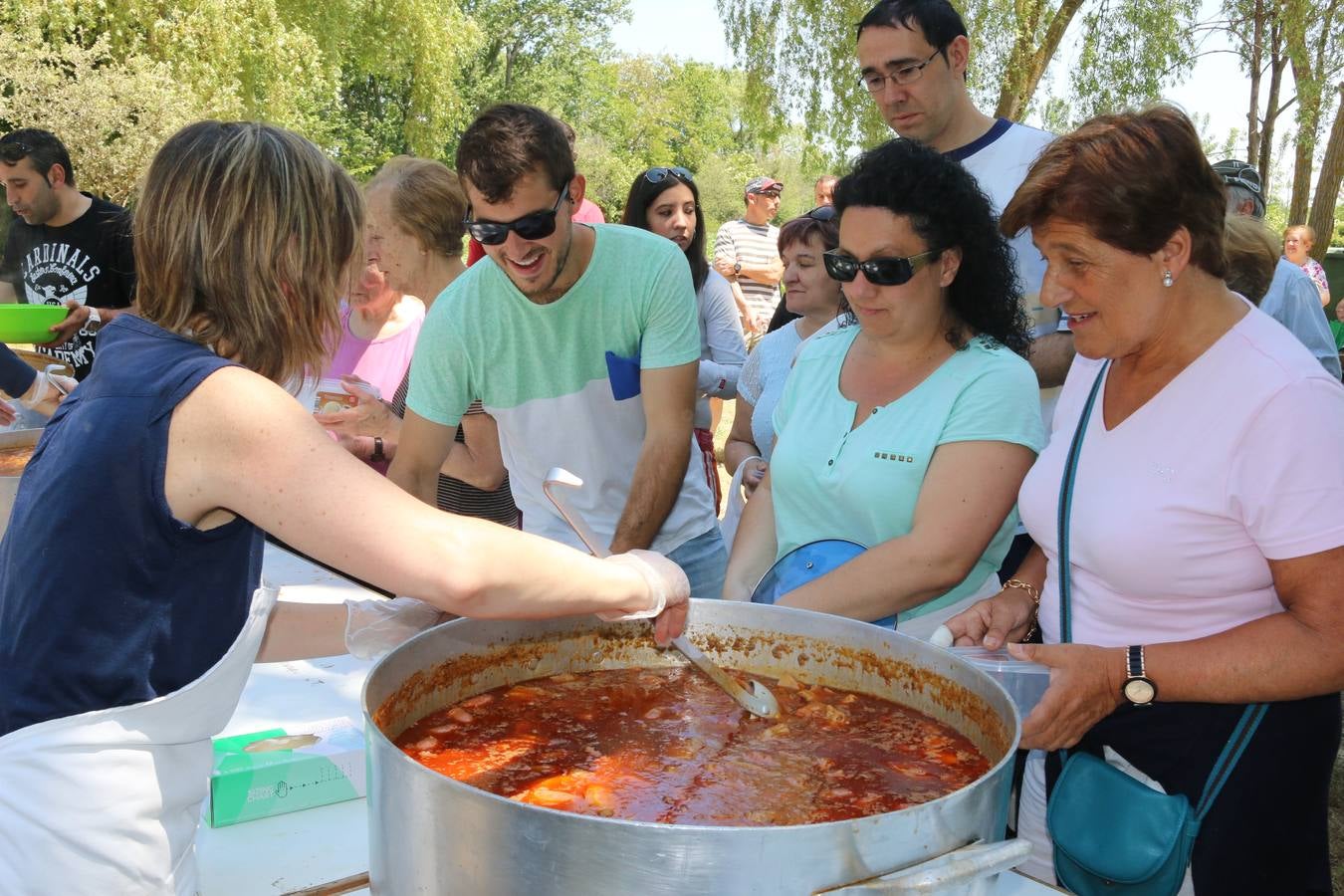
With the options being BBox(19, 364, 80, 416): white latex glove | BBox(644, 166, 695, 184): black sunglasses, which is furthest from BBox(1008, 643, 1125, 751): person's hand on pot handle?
BBox(644, 166, 695, 184): black sunglasses

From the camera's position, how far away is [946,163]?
2.28 meters

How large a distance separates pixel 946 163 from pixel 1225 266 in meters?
0.69

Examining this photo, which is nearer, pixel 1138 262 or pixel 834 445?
pixel 1138 262

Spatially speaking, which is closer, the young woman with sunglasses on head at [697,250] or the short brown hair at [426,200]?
the short brown hair at [426,200]

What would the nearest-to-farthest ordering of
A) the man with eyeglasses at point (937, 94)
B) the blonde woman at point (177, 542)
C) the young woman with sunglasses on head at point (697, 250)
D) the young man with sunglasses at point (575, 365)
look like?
the blonde woman at point (177, 542)
the young man with sunglasses at point (575, 365)
the man with eyeglasses at point (937, 94)
the young woman with sunglasses on head at point (697, 250)

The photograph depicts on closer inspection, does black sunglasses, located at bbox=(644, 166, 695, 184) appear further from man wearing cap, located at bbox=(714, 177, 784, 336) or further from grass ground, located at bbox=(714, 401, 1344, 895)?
man wearing cap, located at bbox=(714, 177, 784, 336)

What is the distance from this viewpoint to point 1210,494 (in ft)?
5.19

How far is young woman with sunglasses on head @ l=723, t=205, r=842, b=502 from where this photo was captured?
3.81 metres

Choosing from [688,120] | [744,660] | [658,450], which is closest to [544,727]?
[744,660]

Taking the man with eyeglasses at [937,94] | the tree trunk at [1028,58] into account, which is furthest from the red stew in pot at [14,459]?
the tree trunk at [1028,58]

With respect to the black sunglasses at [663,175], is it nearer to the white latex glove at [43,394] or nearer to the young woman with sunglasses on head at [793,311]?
the young woman with sunglasses on head at [793,311]

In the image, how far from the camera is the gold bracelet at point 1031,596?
77.8 inches

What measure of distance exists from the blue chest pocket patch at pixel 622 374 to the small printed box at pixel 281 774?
1.23 metres

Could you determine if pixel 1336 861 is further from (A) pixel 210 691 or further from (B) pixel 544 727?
(A) pixel 210 691
